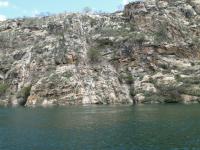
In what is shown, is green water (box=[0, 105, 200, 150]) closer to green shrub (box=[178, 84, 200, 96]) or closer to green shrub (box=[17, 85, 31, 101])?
green shrub (box=[178, 84, 200, 96])

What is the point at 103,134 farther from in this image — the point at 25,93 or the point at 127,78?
the point at 25,93

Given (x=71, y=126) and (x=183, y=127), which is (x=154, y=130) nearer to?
(x=183, y=127)

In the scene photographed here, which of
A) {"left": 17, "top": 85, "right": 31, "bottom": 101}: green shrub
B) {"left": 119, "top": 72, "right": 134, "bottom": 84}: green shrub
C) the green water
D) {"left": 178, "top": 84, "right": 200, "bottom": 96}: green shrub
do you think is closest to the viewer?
the green water

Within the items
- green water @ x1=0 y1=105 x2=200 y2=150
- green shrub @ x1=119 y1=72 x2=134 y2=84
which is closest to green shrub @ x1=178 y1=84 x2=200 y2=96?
green shrub @ x1=119 y1=72 x2=134 y2=84

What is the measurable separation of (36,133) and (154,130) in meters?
24.5

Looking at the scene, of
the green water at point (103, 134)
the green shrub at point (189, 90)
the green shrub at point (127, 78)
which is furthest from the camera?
the green shrub at point (127, 78)

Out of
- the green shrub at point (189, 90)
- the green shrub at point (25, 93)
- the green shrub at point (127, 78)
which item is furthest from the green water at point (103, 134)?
the green shrub at point (127, 78)

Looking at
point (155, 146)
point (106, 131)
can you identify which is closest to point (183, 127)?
point (106, 131)

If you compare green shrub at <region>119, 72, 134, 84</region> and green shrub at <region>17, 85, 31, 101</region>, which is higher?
green shrub at <region>119, 72, 134, 84</region>

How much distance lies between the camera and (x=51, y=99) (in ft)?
619

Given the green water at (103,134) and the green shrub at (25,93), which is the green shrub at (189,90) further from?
the green water at (103,134)

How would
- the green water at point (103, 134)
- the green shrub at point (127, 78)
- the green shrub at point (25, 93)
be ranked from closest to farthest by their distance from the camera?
the green water at point (103, 134)
the green shrub at point (25, 93)
the green shrub at point (127, 78)

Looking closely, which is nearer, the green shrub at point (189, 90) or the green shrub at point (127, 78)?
the green shrub at point (189, 90)

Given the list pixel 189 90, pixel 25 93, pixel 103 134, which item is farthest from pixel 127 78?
pixel 103 134
